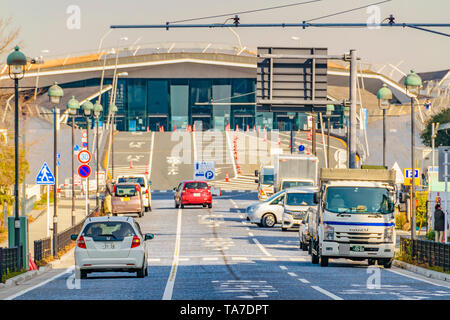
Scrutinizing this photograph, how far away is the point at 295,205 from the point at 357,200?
16021 millimetres

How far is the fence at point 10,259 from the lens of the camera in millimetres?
23891

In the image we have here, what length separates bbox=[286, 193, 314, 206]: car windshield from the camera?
4403cm

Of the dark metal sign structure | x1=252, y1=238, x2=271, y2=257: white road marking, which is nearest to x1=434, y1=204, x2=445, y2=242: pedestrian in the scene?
x1=252, y1=238, x2=271, y2=257: white road marking

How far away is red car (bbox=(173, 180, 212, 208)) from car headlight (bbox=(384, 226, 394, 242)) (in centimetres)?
3080

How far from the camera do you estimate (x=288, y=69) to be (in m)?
39.5

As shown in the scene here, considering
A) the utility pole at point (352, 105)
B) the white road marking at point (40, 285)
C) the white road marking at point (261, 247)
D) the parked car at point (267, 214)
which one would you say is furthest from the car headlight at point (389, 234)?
the parked car at point (267, 214)

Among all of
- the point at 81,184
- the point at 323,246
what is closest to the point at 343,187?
the point at 323,246

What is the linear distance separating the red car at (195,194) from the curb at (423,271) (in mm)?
28898

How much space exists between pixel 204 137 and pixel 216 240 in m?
79.7

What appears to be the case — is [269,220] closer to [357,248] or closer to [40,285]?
[357,248]

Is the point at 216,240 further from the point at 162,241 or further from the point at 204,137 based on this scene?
the point at 204,137

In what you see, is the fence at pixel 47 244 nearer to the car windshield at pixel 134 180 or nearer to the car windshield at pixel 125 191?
the car windshield at pixel 125 191

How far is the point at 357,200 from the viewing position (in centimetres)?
2839

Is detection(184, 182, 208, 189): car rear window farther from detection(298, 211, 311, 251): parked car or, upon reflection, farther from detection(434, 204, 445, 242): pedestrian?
detection(434, 204, 445, 242): pedestrian
